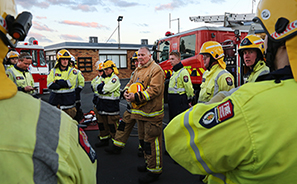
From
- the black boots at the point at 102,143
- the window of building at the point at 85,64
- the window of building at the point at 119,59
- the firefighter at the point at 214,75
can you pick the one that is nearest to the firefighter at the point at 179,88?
the firefighter at the point at 214,75

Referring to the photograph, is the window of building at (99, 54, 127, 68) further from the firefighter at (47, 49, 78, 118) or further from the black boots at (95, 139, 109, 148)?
the black boots at (95, 139, 109, 148)

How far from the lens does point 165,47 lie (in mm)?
8312

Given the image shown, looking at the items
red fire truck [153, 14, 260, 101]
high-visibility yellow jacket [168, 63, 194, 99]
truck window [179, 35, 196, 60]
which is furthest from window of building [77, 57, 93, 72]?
high-visibility yellow jacket [168, 63, 194, 99]

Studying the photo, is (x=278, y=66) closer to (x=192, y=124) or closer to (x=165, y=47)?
(x=192, y=124)

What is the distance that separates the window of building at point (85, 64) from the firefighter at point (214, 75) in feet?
67.1

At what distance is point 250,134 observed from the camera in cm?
88

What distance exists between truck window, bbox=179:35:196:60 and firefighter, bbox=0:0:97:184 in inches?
257

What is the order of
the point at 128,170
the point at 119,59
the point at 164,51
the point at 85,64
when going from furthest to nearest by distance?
the point at 119,59 < the point at 85,64 < the point at 164,51 < the point at 128,170

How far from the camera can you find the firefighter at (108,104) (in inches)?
185

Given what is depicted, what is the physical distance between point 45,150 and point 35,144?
0.04 meters

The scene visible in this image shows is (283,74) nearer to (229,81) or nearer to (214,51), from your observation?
(229,81)

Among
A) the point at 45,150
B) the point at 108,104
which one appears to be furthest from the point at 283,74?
the point at 108,104

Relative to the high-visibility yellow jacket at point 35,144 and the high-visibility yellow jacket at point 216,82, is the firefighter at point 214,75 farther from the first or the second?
the high-visibility yellow jacket at point 35,144

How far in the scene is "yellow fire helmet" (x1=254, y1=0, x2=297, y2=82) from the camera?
0.93 meters
